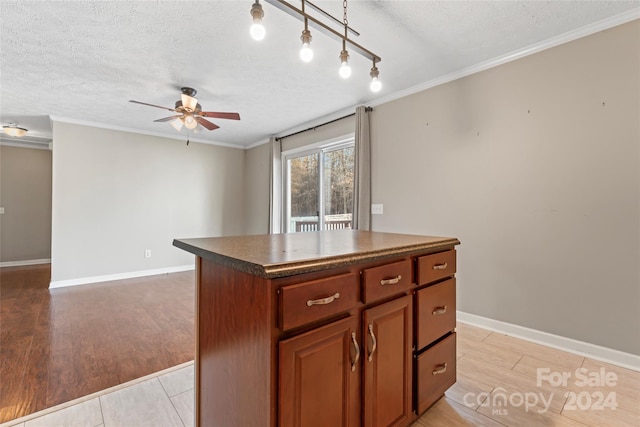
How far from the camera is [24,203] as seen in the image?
220 inches

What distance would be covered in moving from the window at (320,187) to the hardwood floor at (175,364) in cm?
214

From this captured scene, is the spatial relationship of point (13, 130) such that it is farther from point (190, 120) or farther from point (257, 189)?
point (257, 189)

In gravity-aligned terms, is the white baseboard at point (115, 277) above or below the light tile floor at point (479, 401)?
above

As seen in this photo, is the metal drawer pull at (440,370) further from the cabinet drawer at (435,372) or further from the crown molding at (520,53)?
the crown molding at (520,53)

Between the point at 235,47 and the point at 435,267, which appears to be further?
the point at 235,47

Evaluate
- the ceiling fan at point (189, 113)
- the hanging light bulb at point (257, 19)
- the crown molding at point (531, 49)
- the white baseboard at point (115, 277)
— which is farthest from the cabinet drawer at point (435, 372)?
the white baseboard at point (115, 277)

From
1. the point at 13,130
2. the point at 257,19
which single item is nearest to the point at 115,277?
the point at 13,130

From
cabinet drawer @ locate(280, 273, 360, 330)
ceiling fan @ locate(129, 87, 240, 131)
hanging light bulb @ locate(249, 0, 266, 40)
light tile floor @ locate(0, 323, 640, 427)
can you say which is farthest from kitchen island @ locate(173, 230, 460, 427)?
ceiling fan @ locate(129, 87, 240, 131)

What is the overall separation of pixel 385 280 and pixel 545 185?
1.96 m

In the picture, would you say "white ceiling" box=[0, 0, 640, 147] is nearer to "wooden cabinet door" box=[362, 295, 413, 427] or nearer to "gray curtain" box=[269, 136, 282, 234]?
"gray curtain" box=[269, 136, 282, 234]

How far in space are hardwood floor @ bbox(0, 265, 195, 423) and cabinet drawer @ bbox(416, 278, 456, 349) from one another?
1.73 meters

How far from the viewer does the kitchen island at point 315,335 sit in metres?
0.84

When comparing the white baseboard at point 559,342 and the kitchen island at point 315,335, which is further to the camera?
the white baseboard at point 559,342

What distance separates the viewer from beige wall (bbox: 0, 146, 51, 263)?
5418 millimetres
